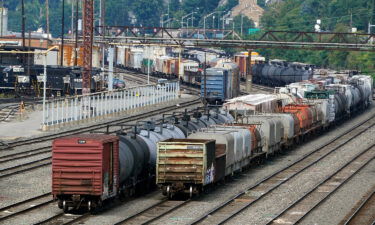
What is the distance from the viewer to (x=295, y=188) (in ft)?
144

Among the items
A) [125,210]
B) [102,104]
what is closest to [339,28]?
[102,104]

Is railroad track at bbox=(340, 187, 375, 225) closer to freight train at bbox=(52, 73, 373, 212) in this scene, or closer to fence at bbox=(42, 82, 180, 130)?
freight train at bbox=(52, 73, 373, 212)

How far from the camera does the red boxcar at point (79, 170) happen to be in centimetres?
3453

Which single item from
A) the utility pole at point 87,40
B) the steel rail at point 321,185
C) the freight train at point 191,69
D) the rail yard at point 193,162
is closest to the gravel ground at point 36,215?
the rail yard at point 193,162

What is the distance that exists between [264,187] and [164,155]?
7349 mm

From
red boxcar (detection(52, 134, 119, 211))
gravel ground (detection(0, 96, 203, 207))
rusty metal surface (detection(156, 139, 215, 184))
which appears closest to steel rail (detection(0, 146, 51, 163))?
gravel ground (detection(0, 96, 203, 207))

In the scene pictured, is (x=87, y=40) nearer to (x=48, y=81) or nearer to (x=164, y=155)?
(x=48, y=81)

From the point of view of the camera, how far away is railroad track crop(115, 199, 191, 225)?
34.4 metres

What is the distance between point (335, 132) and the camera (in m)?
76.6

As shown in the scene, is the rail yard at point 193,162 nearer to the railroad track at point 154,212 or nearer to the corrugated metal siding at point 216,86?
the railroad track at point 154,212

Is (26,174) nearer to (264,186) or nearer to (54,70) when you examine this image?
(264,186)

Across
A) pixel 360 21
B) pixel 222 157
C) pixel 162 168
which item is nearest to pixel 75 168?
pixel 162 168

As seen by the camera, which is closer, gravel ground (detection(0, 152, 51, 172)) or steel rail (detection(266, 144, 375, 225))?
steel rail (detection(266, 144, 375, 225))

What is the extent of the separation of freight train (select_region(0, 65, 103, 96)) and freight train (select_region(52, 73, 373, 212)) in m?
46.1
